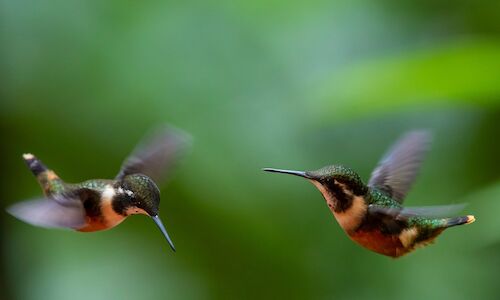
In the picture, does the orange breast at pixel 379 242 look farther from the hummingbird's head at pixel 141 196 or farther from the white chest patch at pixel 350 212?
the hummingbird's head at pixel 141 196

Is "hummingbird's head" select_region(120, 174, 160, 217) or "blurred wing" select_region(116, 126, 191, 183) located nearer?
"hummingbird's head" select_region(120, 174, 160, 217)

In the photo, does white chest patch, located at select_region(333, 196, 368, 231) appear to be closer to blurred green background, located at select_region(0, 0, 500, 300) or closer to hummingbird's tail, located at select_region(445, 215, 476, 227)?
hummingbird's tail, located at select_region(445, 215, 476, 227)

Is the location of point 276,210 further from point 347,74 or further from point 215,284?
point 347,74

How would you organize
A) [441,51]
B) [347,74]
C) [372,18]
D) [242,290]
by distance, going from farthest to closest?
[372,18], [242,290], [347,74], [441,51]

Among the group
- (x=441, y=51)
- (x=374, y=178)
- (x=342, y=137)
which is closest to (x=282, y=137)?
(x=342, y=137)

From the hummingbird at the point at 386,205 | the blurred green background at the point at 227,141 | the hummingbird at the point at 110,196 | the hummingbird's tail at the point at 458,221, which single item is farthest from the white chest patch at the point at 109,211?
the blurred green background at the point at 227,141

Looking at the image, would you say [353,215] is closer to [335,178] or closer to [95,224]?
[335,178]

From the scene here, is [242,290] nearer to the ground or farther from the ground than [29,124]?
nearer to the ground

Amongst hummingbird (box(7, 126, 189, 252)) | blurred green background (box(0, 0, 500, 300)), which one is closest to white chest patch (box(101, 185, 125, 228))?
hummingbird (box(7, 126, 189, 252))
